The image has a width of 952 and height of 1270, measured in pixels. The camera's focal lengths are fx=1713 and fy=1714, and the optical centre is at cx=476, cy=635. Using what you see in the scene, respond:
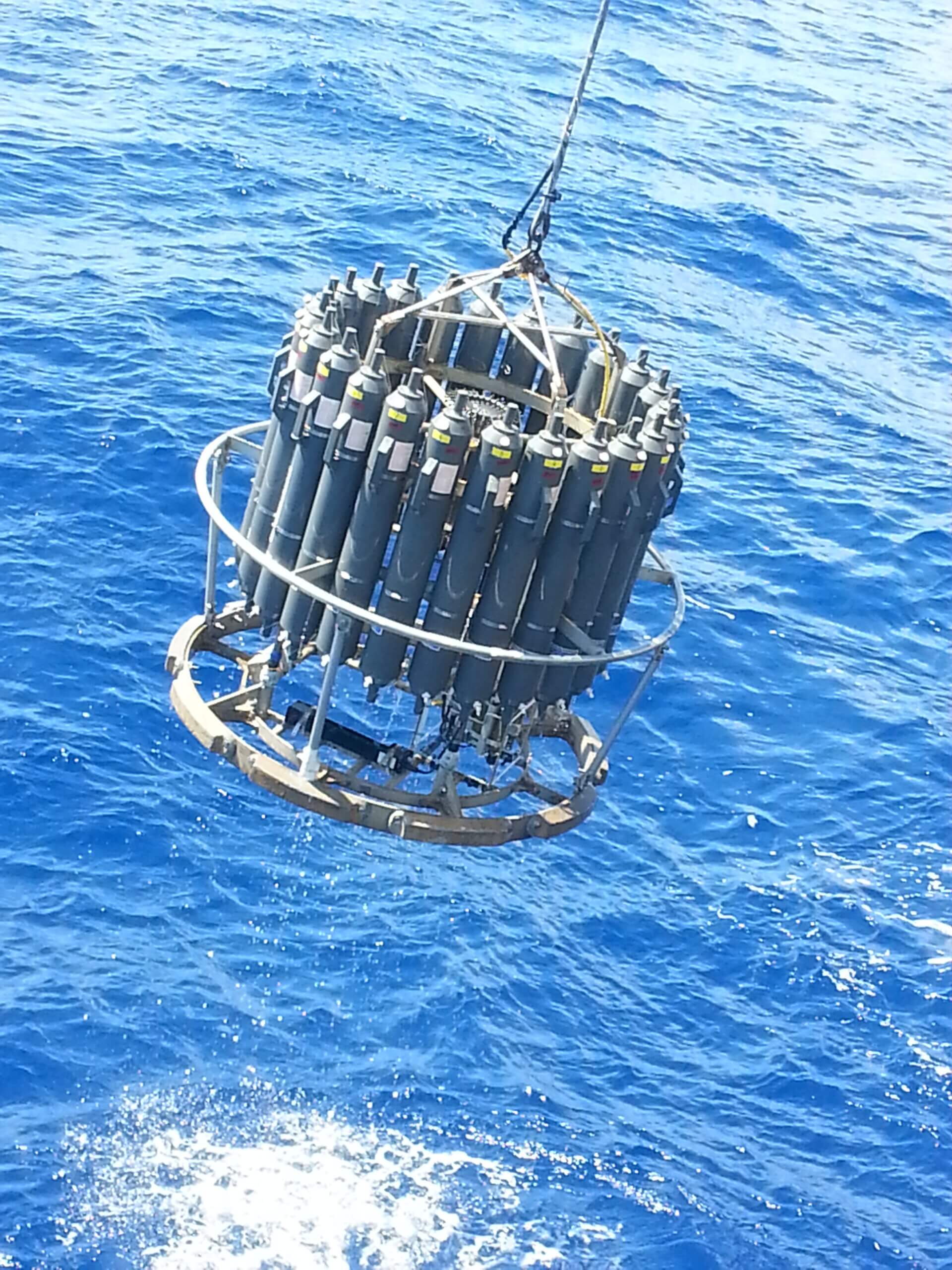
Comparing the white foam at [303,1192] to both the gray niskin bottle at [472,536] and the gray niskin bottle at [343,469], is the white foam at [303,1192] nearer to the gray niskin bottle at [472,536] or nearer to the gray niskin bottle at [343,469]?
the gray niskin bottle at [472,536]

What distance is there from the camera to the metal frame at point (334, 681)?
19.5 m

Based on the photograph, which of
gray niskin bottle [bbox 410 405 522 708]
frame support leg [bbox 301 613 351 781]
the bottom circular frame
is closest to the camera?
gray niskin bottle [bbox 410 405 522 708]

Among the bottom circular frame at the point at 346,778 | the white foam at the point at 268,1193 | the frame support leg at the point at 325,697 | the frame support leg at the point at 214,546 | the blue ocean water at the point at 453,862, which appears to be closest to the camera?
the frame support leg at the point at 325,697

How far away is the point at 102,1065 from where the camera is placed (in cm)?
2748

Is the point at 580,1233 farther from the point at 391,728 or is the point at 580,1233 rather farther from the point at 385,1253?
the point at 391,728

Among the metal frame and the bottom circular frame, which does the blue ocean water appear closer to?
the bottom circular frame

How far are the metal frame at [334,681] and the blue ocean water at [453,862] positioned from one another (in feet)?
27.7

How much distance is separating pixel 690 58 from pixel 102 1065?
62.4 meters

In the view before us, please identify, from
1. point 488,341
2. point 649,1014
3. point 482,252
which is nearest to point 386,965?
point 649,1014

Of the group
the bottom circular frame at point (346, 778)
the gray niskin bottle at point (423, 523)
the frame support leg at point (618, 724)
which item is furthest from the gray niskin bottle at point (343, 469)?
the frame support leg at point (618, 724)

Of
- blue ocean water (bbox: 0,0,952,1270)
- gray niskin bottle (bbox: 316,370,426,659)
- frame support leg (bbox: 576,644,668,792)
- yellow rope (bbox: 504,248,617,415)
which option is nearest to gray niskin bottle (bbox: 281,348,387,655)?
gray niskin bottle (bbox: 316,370,426,659)

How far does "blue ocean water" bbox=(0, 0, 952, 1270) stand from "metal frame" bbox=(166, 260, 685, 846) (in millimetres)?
8448

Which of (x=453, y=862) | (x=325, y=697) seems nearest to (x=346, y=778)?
(x=325, y=697)

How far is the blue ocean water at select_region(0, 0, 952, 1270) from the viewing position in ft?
89.4
